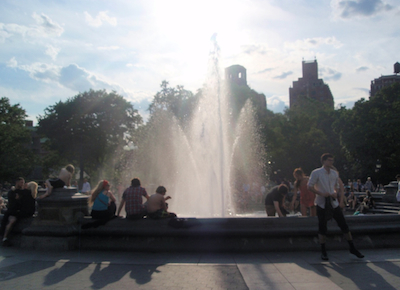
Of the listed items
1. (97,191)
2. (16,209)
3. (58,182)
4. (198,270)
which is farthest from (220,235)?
(16,209)

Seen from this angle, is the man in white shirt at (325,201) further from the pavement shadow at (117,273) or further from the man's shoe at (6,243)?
the man's shoe at (6,243)

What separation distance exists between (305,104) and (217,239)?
6813 centimetres

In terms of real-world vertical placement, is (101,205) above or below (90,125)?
below

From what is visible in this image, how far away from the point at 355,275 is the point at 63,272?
4230 millimetres

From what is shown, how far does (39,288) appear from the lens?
16.3 feet

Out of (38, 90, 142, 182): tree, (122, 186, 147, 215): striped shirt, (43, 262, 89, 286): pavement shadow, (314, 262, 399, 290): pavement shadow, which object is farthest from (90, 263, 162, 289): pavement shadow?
(38, 90, 142, 182): tree

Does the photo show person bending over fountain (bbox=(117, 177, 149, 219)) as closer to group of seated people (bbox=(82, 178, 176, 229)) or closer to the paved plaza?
group of seated people (bbox=(82, 178, 176, 229))

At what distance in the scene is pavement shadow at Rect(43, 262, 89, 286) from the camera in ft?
17.6

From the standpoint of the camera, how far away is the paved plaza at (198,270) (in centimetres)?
506

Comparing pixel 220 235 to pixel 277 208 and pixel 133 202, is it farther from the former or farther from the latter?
pixel 277 208

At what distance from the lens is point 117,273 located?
224 inches

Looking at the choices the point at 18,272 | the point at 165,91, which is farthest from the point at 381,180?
the point at 18,272

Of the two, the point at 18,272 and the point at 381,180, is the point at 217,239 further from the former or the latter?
the point at 381,180

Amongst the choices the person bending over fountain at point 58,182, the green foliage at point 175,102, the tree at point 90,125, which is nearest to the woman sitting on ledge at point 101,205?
the person bending over fountain at point 58,182
